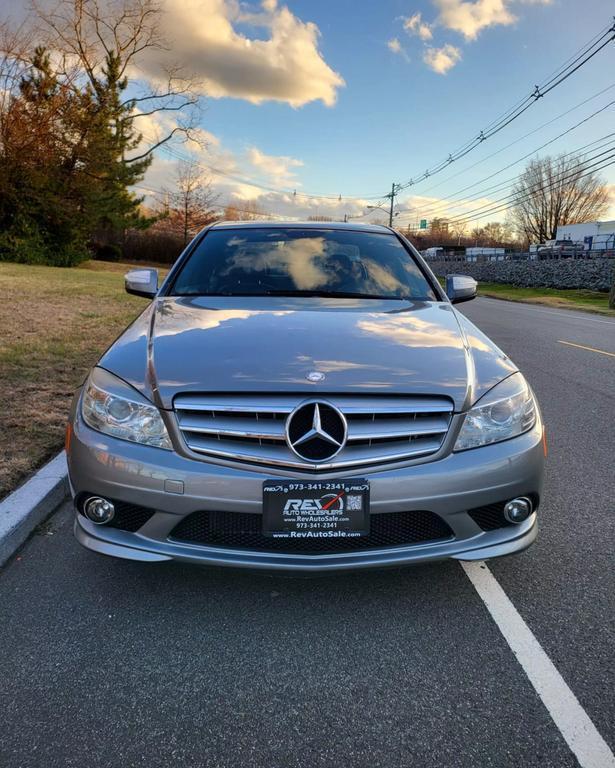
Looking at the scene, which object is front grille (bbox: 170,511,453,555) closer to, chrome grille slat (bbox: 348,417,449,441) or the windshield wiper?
chrome grille slat (bbox: 348,417,449,441)

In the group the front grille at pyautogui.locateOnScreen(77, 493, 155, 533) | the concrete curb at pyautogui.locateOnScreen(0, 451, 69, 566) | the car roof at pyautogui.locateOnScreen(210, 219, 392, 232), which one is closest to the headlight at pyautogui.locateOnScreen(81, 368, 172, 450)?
the front grille at pyautogui.locateOnScreen(77, 493, 155, 533)

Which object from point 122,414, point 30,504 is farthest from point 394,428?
point 30,504

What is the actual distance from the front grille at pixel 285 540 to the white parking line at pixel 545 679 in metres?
0.49

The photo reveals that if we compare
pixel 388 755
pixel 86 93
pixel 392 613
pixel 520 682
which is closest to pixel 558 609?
pixel 520 682

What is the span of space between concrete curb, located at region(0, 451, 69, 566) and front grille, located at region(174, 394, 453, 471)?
127cm

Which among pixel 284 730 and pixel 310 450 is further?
pixel 310 450

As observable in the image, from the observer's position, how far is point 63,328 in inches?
359

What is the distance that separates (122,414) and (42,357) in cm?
508

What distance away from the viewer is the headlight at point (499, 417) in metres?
2.29

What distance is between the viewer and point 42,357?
6781 millimetres

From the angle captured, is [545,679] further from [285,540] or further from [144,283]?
[144,283]

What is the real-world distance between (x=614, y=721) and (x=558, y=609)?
62 cm

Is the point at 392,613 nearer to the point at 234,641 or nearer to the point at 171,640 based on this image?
the point at 234,641

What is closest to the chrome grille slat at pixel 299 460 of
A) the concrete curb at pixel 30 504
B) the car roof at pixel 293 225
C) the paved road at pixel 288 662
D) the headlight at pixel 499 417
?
the headlight at pixel 499 417
